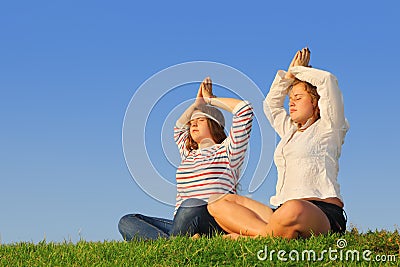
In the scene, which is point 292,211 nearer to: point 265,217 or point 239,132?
point 265,217

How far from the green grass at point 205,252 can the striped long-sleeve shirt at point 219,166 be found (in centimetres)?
63

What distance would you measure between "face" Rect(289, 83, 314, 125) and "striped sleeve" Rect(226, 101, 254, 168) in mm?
468

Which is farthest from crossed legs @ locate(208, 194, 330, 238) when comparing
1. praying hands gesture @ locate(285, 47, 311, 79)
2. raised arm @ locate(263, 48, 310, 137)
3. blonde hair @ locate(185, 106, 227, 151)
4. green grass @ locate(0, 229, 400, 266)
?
praying hands gesture @ locate(285, 47, 311, 79)

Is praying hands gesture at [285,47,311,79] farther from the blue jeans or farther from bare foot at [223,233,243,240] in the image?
bare foot at [223,233,243,240]

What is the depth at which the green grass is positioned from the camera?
19.0 feet

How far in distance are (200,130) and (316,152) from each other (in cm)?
136

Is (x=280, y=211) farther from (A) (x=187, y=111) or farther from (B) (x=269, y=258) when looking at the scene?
(A) (x=187, y=111)

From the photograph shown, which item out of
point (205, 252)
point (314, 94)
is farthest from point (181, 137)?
point (205, 252)

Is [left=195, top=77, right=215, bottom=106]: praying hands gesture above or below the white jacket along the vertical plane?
above

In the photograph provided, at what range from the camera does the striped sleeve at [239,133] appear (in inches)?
267

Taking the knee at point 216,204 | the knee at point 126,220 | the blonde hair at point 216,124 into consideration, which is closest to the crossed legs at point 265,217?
the knee at point 216,204

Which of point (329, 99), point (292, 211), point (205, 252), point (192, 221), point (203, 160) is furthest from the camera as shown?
point (203, 160)

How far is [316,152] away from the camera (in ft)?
21.6

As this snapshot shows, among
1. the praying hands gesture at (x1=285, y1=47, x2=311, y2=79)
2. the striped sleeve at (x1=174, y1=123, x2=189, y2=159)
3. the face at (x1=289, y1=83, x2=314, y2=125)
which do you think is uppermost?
the praying hands gesture at (x1=285, y1=47, x2=311, y2=79)
